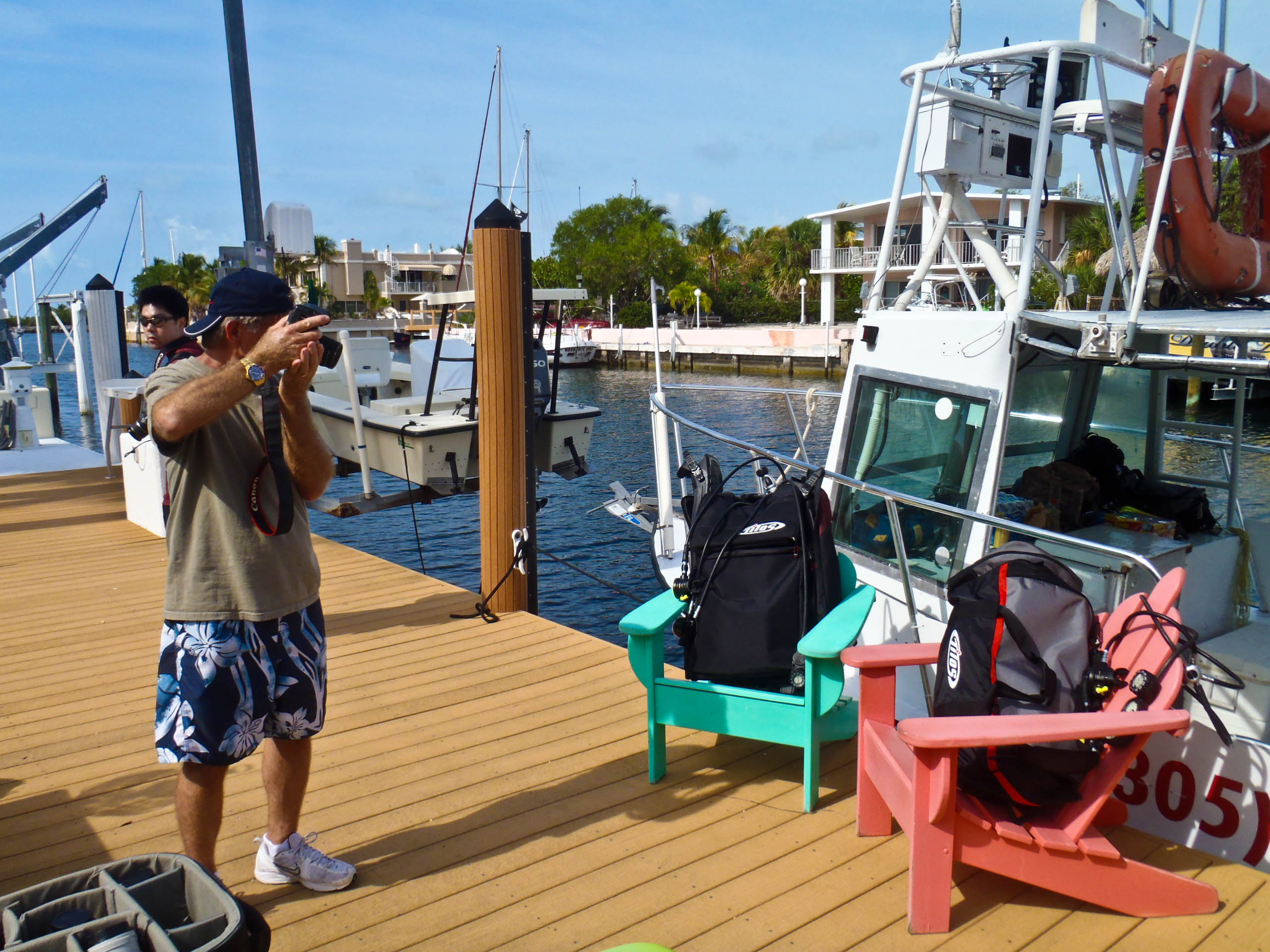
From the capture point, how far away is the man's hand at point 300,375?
2.42 m

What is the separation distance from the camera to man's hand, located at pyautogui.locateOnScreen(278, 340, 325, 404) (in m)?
2.42

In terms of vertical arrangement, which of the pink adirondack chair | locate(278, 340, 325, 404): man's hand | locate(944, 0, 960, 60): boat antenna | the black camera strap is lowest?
the pink adirondack chair

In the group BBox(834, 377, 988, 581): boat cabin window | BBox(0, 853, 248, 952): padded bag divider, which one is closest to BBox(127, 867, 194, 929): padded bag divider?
BBox(0, 853, 248, 952): padded bag divider

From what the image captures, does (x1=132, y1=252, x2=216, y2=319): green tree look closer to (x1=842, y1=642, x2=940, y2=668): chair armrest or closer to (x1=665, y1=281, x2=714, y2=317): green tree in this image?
(x1=665, y1=281, x2=714, y2=317): green tree

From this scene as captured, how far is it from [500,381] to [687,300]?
5100 cm

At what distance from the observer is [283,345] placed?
237cm

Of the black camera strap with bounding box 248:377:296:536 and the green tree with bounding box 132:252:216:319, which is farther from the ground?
the green tree with bounding box 132:252:216:319

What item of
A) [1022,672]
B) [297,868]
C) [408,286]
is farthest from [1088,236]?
[408,286]

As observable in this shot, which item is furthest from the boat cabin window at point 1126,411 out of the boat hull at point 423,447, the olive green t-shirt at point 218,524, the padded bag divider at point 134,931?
the boat hull at point 423,447

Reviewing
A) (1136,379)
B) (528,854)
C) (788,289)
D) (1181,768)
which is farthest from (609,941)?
(788,289)

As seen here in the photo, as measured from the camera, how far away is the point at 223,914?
1.90m

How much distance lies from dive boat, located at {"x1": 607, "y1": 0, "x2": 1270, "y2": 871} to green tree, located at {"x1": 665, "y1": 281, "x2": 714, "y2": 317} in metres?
49.9

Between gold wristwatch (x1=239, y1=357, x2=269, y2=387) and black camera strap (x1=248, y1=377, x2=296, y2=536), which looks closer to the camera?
gold wristwatch (x1=239, y1=357, x2=269, y2=387)

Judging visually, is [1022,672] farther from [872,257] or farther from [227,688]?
[872,257]
